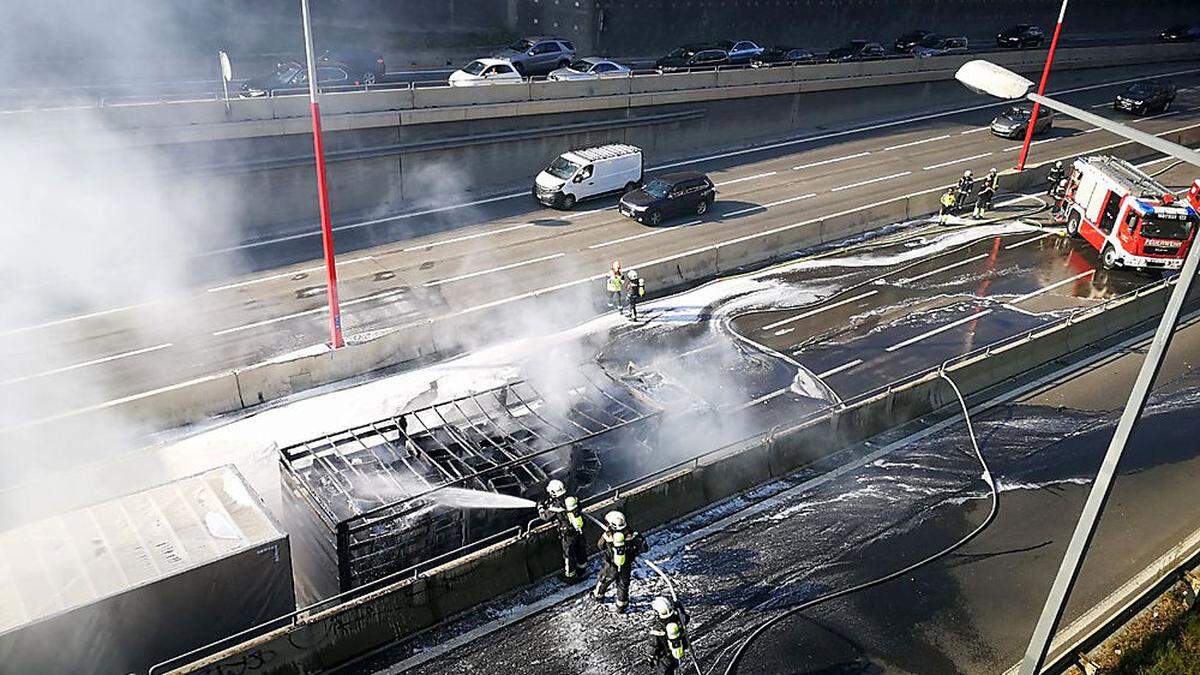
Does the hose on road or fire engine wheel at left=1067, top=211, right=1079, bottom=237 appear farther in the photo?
fire engine wheel at left=1067, top=211, right=1079, bottom=237

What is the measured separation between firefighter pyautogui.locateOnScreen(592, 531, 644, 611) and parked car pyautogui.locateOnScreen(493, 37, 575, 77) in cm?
2565

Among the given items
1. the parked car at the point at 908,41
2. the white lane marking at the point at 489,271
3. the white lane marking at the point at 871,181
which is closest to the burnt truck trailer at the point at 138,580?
the white lane marking at the point at 489,271

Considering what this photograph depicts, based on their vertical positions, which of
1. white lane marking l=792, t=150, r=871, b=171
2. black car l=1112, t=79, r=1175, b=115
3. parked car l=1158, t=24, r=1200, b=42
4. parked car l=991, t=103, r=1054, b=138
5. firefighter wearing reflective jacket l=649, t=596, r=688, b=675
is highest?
parked car l=1158, t=24, r=1200, b=42

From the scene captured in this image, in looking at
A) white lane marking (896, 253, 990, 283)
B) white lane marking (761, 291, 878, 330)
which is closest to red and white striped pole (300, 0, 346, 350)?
white lane marking (761, 291, 878, 330)

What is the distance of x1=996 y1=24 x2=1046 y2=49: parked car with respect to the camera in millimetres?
48750

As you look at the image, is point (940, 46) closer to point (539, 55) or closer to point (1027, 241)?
point (539, 55)

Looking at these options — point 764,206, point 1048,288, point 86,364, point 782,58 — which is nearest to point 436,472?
point 86,364

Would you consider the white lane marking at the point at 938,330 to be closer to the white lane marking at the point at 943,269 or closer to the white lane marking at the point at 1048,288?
the white lane marking at the point at 1048,288

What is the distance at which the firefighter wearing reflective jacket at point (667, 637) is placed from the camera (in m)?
9.45

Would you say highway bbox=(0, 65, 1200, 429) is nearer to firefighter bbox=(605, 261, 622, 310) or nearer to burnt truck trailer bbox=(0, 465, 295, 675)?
firefighter bbox=(605, 261, 622, 310)

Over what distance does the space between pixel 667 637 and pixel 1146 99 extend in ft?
132

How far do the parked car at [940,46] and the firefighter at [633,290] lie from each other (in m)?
30.1

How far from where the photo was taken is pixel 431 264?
23.1 metres

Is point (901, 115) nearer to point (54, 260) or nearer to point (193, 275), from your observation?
point (193, 275)
